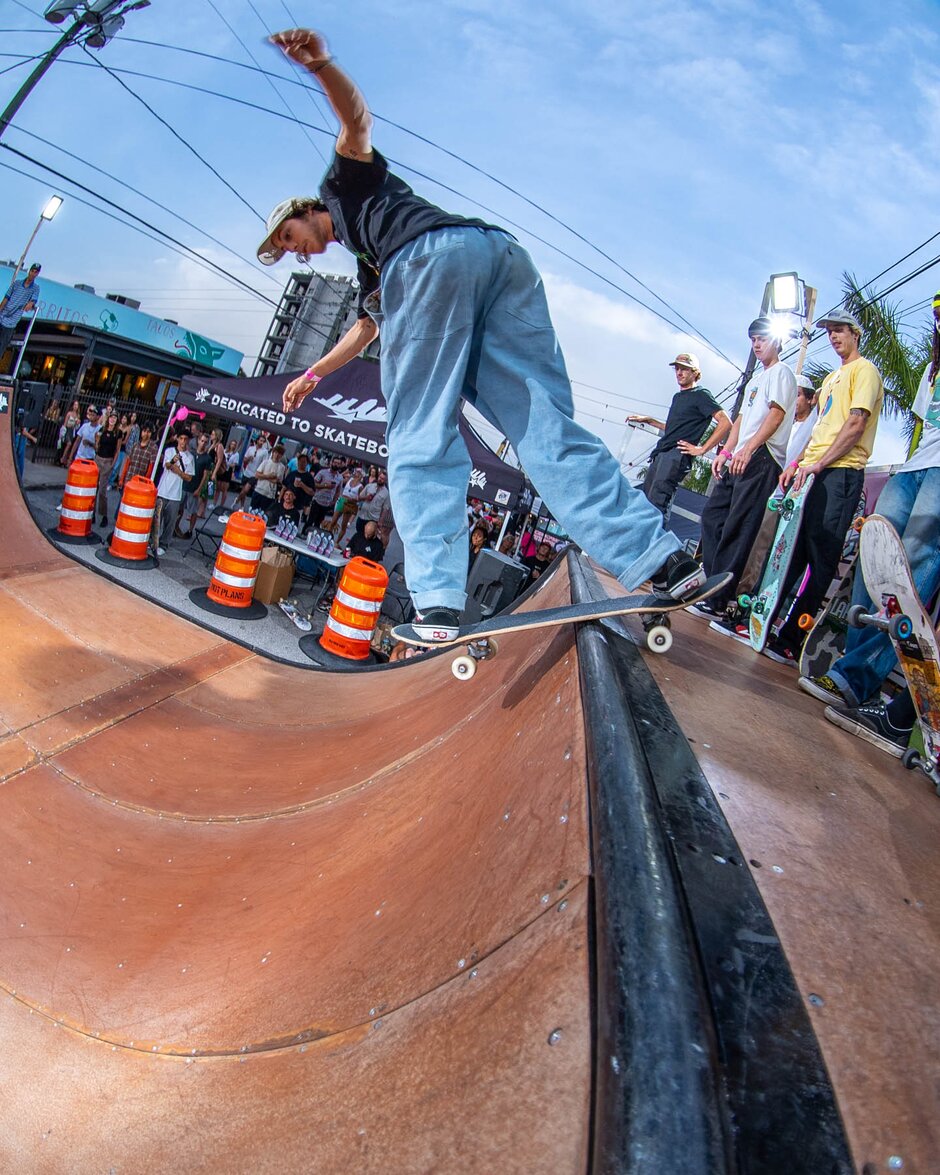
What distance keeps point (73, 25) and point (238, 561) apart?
36.0ft

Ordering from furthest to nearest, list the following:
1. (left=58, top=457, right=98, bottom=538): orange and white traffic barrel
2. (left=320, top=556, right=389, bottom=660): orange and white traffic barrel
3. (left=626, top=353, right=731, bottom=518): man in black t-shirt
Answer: (left=58, top=457, right=98, bottom=538): orange and white traffic barrel
(left=320, top=556, right=389, bottom=660): orange and white traffic barrel
(left=626, top=353, right=731, bottom=518): man in black t-shirt

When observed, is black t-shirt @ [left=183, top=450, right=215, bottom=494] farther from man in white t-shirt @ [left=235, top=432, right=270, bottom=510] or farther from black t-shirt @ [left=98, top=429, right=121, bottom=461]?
black t-shirt @ [left=98, top=429, right=121, bottom=461]

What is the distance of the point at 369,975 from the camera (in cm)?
95

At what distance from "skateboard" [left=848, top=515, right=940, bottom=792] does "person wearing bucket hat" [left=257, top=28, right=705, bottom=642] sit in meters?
0.84

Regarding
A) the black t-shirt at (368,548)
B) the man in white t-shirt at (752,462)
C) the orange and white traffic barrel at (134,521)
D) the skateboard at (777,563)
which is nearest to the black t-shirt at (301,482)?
the black t-shirt at (368,548)

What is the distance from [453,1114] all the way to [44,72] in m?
16.6

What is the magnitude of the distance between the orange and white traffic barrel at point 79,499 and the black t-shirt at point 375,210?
8.67 m

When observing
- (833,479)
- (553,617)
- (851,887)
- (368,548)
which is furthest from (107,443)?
(851,887)

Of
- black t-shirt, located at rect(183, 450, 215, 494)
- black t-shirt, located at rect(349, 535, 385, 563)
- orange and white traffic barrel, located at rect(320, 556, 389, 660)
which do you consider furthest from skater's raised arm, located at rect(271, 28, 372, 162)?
black t-shirt, located at rect(183, 450, 215, 494)

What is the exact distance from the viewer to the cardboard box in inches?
388

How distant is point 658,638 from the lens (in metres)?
2.13

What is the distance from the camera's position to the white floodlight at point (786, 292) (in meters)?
6.29

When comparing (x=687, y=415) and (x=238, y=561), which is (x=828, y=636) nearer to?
(x=687, y=415)

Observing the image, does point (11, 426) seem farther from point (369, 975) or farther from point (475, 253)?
point (369, 975)
